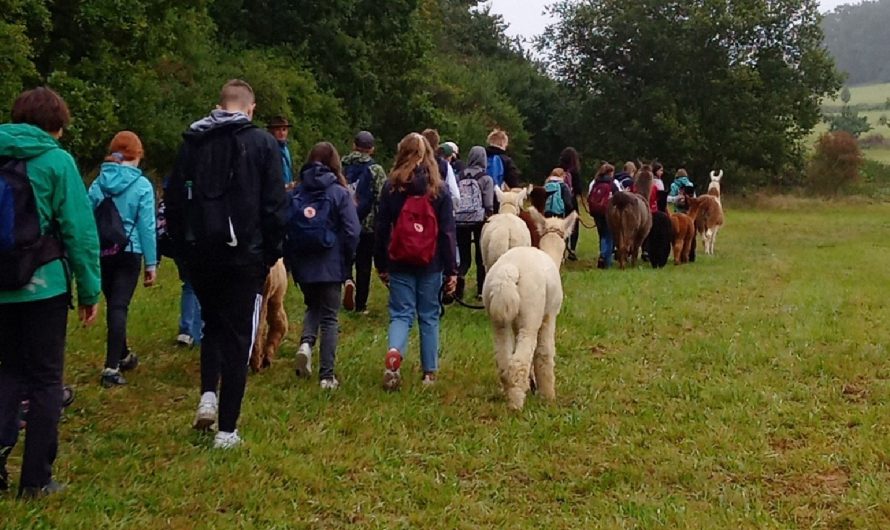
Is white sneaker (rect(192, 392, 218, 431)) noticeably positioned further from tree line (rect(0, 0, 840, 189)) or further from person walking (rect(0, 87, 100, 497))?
tree line (rect(0, 0, 840, 189))

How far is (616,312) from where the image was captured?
32.1 feet

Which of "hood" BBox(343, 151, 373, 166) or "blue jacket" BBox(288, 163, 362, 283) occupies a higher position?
"hood" BBox(343, 151, 373, 166)

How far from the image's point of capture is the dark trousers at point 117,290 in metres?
6.47

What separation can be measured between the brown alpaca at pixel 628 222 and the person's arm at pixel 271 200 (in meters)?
9.88

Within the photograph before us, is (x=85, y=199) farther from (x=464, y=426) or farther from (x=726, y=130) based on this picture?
(x=726, y=130)

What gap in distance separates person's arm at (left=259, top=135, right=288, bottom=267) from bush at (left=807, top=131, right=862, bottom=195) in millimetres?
37981

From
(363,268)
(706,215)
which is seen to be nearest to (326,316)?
(363,268)

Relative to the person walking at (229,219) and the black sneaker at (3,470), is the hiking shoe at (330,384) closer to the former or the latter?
the person walking at (229,219)

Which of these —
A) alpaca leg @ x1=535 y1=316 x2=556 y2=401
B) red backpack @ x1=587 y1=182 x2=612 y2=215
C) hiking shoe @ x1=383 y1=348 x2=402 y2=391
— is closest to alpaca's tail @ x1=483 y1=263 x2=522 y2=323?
alpaca leg @ x1=535 y1=316 x2=556 y2=401

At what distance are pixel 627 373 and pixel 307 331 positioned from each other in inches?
103

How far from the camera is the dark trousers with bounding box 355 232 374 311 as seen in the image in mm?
9328

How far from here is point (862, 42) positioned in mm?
136000

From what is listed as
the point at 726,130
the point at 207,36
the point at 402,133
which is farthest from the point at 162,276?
the point at 726,130

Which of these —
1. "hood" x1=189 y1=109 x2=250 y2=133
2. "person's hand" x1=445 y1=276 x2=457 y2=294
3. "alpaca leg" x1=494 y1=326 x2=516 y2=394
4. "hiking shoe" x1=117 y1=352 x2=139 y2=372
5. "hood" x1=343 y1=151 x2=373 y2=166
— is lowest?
"hiking shoe" x1=117 y1=352 x2=139 y2=372
